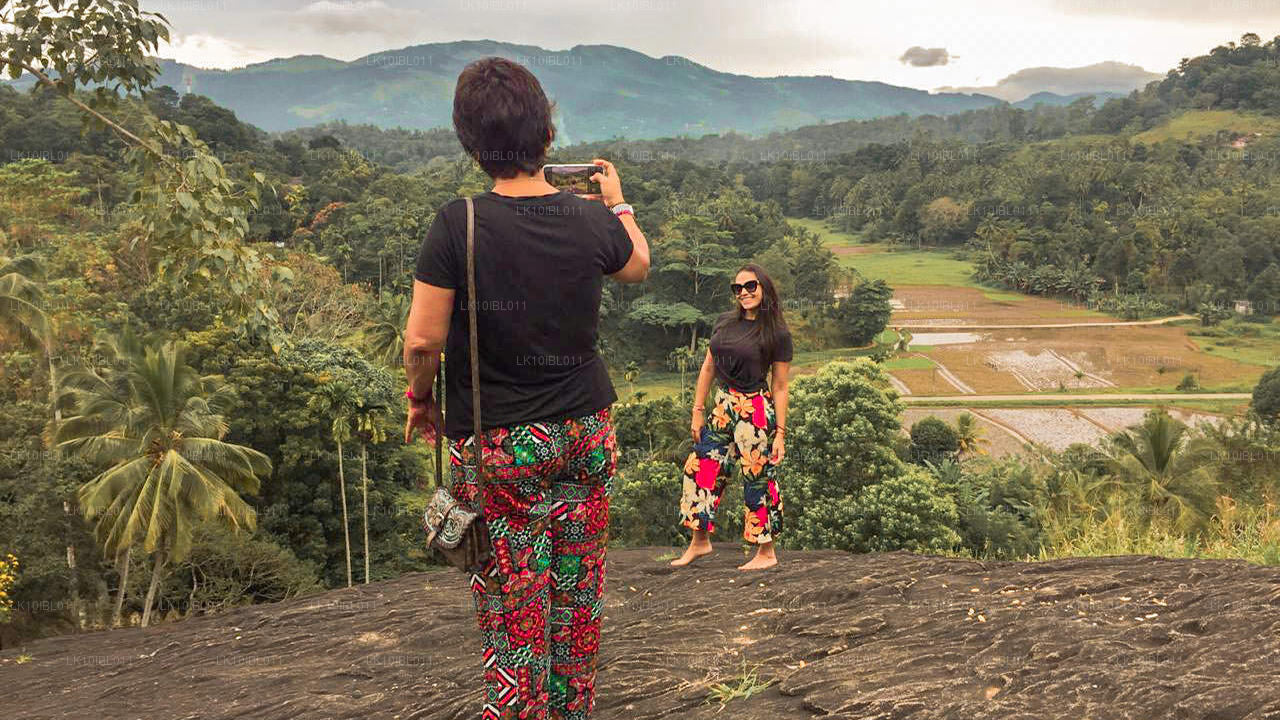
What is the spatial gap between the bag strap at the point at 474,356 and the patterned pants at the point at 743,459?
3.08 meters

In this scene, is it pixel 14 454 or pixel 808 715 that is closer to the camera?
pixel 808 715

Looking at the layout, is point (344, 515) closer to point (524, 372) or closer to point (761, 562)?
point (761, 562)

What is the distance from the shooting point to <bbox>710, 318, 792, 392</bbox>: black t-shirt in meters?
5.01

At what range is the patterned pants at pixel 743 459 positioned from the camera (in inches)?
200

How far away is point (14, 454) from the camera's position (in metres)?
16.3

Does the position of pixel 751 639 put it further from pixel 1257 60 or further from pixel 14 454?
pixel 1257 60

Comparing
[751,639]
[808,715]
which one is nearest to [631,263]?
[808,715]

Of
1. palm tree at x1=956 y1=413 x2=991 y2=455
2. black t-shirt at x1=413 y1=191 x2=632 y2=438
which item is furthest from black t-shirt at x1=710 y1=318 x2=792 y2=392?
palm tree at x1=956 y1=413 x2=991 y2=455

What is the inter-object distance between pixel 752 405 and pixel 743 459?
333 millimetres

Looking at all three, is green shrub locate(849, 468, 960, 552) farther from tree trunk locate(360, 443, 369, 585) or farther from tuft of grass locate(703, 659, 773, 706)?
tree trunk locate(360, 443, 369, 585)

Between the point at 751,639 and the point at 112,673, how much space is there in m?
4.08

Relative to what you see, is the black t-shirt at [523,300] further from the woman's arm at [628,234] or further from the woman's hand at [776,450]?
the woman's hand at [776,450]

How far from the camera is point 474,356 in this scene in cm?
205

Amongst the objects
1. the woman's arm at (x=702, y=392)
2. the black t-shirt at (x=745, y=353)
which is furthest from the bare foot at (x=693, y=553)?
the black t-shirt at (x=745, y=353)
